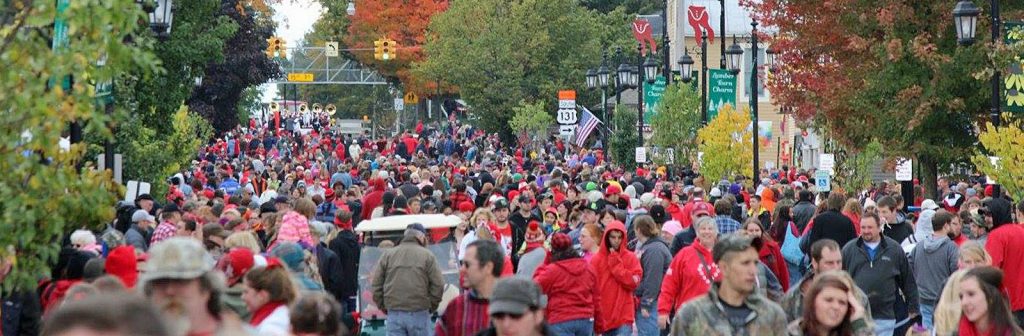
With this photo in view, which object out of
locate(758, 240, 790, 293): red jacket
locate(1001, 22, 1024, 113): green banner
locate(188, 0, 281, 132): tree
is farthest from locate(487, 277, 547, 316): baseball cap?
locate(188, 0, 281, 132): tree

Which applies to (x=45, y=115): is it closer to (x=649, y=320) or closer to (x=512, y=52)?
(x=649, y=320)

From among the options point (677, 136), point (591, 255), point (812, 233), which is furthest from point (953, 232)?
point (677, 136)

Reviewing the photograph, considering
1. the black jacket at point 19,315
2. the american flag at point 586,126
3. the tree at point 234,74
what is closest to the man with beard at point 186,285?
the black jacket at point 19,315

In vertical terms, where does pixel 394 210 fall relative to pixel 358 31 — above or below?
below

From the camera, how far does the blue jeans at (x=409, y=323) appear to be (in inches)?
579

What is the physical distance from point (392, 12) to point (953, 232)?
86894mm

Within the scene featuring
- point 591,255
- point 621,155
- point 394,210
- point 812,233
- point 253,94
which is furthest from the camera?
point 253,94

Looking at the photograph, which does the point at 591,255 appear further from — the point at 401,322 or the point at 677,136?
the point at 677,136

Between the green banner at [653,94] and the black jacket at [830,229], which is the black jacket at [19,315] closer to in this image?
the black jacket at [830,229]

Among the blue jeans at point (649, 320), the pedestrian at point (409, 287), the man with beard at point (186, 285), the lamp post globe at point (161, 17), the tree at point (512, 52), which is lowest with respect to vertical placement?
the blue jeans at point (649, 320)

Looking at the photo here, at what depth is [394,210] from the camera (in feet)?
67.8

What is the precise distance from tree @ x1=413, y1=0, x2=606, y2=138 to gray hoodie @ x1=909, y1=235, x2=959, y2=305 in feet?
186

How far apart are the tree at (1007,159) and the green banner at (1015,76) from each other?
403 millimetres

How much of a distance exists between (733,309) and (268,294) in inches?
85.3
